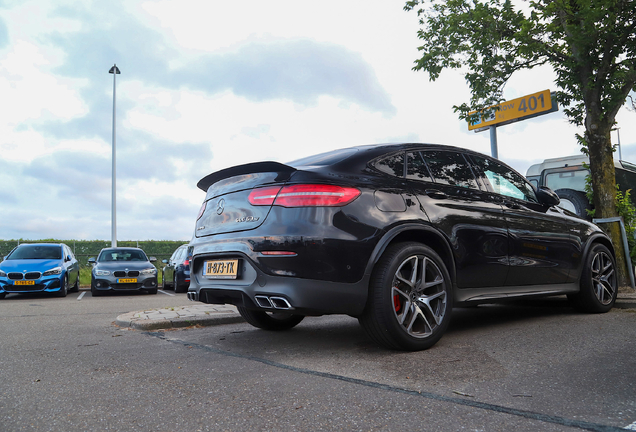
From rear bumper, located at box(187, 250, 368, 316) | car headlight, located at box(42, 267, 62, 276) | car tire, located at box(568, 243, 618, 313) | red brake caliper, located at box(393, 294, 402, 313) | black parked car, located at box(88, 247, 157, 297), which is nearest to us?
rear bumper, located at box(187, 250, 368, 316)

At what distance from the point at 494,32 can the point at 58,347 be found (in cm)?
851

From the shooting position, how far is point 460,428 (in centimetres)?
239

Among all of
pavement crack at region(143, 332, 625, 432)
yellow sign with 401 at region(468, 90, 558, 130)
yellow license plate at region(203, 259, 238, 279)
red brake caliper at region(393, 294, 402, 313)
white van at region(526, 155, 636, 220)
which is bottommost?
pavement crack at region(143, 332, 625, 432)

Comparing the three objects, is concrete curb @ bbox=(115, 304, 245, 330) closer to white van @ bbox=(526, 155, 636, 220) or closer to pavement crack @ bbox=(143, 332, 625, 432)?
pavement crack @ bbox=(143, 332, 625, 432)

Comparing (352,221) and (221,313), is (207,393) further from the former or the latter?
Answer: (221,313)

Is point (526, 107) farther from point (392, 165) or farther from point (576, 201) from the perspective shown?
point (392, 165)

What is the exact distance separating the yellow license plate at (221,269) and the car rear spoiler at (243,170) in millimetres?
773

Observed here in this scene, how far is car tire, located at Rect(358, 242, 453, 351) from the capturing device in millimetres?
3945

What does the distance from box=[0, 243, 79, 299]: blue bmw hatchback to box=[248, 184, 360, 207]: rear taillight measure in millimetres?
10872

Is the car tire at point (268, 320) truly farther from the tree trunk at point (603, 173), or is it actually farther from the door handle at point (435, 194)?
the tree trunk at point (603, 173)

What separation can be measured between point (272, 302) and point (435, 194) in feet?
5.69

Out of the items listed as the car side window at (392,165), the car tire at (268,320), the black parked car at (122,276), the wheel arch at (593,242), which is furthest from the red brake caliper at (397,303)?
the black parked car at (122,276)

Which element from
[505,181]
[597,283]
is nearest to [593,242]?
[597,283]

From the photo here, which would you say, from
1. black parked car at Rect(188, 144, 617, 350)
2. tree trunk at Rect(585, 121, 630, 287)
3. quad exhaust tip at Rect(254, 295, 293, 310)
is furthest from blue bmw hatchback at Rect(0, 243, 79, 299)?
tree trunk at Rect(585, 121, 630, 287)
